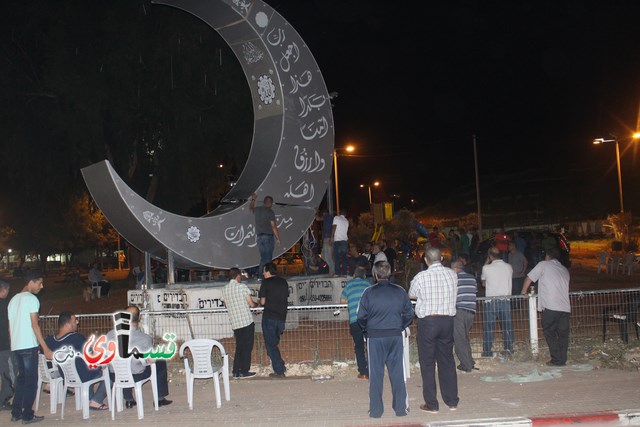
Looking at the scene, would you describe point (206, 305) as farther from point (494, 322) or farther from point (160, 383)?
point (494, 322)

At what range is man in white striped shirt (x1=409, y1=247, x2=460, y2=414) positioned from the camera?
7.30m

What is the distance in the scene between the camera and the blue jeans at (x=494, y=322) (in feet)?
32.2

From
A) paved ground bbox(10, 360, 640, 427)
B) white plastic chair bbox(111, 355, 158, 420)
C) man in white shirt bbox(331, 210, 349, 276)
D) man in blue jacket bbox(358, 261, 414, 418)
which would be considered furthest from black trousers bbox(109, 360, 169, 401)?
man in white shirt bbox(331, 210, 349, 276)

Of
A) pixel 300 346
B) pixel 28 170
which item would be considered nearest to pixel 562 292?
pixel 300 346

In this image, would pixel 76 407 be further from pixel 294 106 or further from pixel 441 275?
pixel 294 106

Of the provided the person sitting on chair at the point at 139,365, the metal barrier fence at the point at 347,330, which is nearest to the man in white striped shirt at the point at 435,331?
the metal barrier fence at the point at 347,330

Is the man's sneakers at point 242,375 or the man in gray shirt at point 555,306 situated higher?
the man in gray shirt at point 555,306

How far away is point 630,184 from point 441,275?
6232cm

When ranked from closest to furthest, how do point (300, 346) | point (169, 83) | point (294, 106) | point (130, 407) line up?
point (130, 407) → point (300, 346) → point (294, 106) → point (169, 83)

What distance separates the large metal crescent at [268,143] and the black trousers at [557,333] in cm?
588

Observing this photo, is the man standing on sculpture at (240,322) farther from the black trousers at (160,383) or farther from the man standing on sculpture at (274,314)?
the black trousers at (160,383)

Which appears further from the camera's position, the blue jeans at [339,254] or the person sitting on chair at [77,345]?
the blue jeans at [339,254]

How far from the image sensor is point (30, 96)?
25.2m

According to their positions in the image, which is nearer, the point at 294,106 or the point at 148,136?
the point at 294,106
